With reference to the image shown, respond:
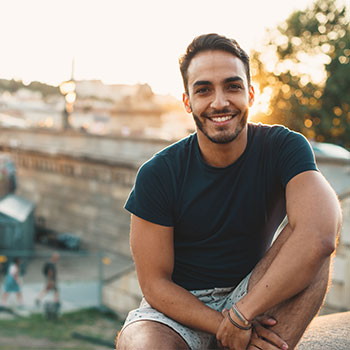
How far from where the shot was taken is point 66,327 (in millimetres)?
12000

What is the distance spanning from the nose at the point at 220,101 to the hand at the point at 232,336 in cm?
113

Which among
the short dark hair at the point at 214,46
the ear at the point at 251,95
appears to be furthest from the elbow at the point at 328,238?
the short dark hair at the point at 214,46

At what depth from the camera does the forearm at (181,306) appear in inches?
98.5

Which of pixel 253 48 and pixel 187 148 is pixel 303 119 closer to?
pixel 253 48

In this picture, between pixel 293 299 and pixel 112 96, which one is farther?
pixel 112 96

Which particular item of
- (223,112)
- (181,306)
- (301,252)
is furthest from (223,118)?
(181,306)

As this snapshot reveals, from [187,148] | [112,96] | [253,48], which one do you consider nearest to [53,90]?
[112,96]

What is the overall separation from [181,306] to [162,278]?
0.19 meters

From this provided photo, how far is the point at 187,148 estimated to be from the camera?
279 cm

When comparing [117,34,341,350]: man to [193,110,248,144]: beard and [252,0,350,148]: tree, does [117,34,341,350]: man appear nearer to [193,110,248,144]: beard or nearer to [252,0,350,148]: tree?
[193,110,248,144]: beard

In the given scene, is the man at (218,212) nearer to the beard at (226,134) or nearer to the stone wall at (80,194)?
the beard at (226,134)

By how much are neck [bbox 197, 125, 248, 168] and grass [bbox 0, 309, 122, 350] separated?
371 inches

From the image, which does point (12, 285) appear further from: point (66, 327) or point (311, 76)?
point (311, 76)

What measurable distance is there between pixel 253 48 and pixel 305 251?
Result: 25.6 meters
